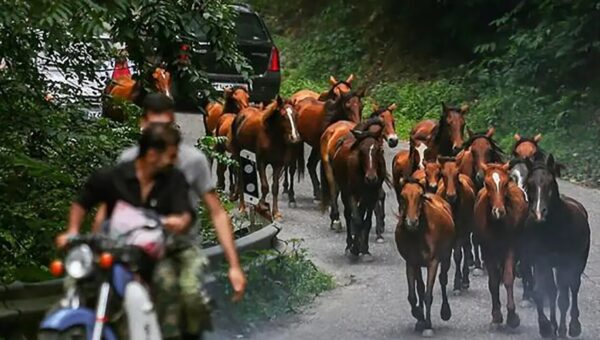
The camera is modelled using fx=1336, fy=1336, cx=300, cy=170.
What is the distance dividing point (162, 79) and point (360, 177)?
295cm

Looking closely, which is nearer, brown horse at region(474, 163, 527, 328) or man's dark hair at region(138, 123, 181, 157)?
man's dark hair at region(138, 123, 181, 157)

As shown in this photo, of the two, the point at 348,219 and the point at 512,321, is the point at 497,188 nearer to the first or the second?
the point at 512,321

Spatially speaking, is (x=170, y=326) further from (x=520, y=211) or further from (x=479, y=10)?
(x=479, y=10)

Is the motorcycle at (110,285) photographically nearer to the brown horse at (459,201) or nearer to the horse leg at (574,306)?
the horse leg at (574,306)

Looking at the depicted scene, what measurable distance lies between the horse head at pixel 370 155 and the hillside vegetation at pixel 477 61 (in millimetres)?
5773

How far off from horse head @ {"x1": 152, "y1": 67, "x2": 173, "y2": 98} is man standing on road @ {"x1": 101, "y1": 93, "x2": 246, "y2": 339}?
5581 mm

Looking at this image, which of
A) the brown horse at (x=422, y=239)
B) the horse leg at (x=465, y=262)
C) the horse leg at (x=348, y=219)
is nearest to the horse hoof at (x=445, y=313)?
the brown horse at (x=422, y=239)

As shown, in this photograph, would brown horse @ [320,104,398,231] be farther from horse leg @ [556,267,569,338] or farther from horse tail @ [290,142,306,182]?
horse leg @ [556,267,569,338]

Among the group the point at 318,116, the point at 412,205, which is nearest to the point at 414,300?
the point at 412,205

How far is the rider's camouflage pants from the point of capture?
21.2 feet

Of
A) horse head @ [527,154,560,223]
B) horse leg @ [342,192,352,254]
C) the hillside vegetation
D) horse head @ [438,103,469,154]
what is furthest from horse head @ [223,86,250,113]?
horse head @ [527,154,560,223]

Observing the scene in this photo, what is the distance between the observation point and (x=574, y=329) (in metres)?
11.1

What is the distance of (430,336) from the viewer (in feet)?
36.2

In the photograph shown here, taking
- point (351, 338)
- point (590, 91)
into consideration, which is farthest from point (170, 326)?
point (590, 91)
